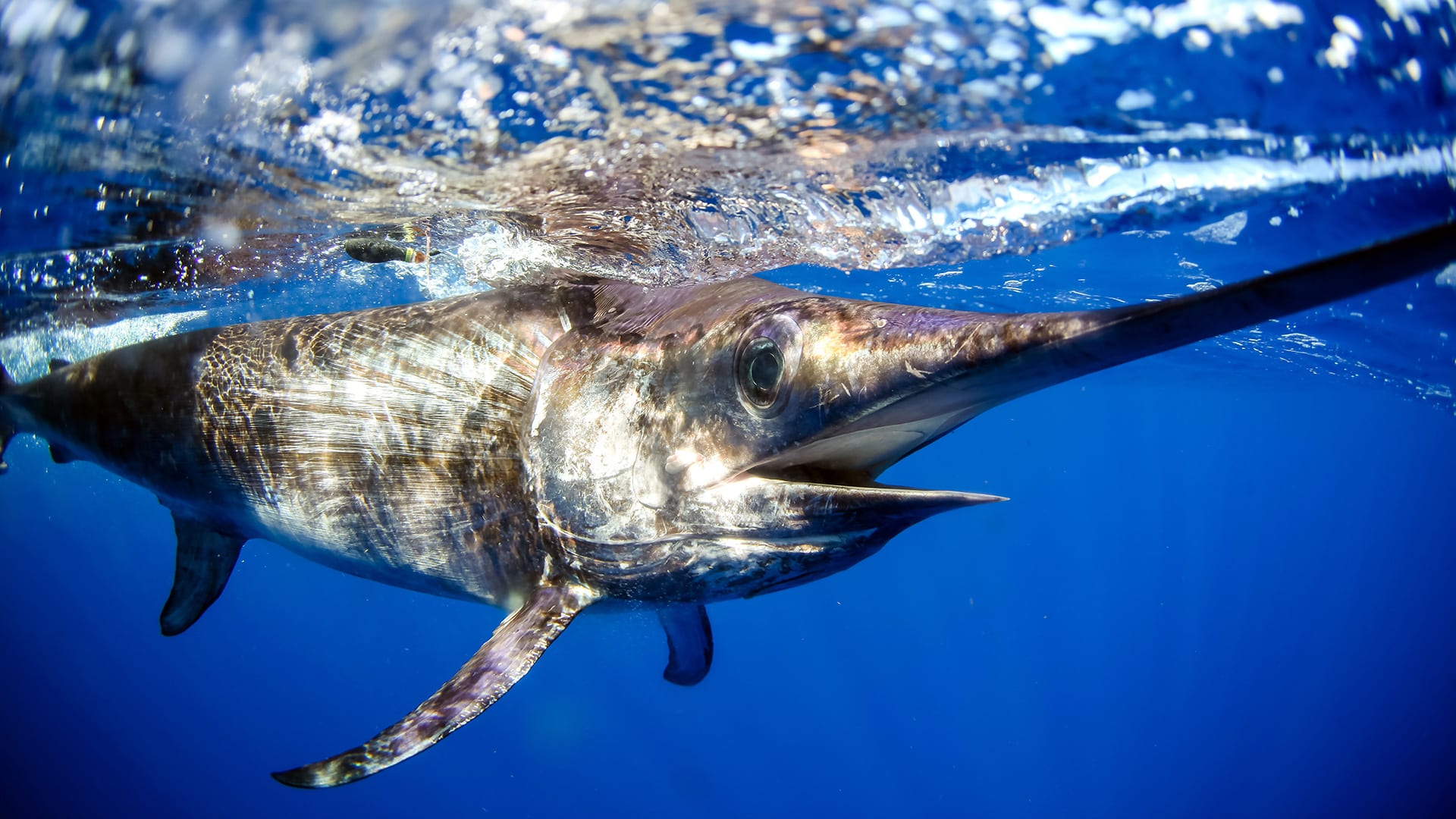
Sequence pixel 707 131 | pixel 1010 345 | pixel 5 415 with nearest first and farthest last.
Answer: pixel 1010 345, pixel 707 131, pixel 5 415

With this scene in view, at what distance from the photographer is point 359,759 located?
2182 mm

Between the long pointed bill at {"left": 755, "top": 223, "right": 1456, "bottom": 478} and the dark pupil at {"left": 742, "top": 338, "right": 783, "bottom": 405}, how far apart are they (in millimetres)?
219

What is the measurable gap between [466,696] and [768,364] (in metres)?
1.60

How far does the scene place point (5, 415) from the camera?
5.36m

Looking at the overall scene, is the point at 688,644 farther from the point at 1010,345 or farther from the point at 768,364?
the point at 1010,345

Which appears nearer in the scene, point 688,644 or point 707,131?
point 707,131

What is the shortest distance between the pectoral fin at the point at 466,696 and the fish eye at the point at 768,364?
1142 mm

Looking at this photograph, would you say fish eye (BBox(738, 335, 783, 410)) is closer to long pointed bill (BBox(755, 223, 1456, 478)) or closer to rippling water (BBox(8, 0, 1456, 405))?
long pointed bill (BBox(755, 223, 1456, 478))

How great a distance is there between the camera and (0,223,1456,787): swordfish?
179cm

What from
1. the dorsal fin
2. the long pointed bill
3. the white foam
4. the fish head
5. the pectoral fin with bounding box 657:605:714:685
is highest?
the long pointed bill

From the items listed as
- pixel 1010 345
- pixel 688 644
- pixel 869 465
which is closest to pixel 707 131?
pixel 869 465

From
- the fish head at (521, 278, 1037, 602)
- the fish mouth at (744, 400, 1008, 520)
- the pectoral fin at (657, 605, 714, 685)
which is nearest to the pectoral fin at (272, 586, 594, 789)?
the fish head at (521, 278, 1037, 602)

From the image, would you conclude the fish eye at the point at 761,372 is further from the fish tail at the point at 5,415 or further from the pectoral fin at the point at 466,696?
the fish tail at the point at 5,415

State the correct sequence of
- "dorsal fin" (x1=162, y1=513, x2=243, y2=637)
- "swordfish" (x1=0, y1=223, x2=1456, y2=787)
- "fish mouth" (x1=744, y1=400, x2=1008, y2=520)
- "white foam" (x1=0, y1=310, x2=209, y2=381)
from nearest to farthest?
"swordfish" (x1=0, y1=223, x2=1456, y2=787) < "fish mouth" (x1=744, y1=400, x2=1008, y2=520) < "dorsal fin" (x1=162, y1=513, x2=243, y2=637) < "white foam" (x1=0, y1=310, x2=209, y2=381)
